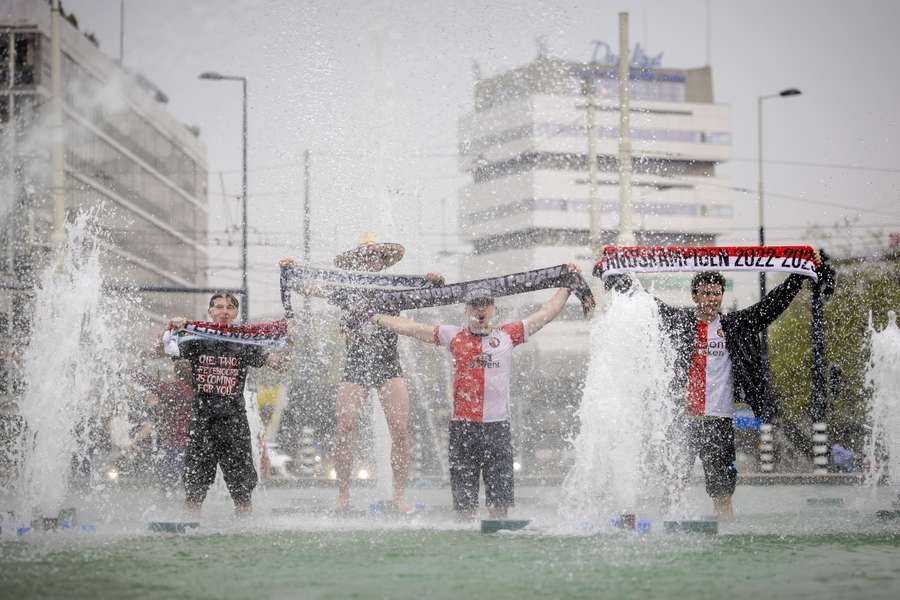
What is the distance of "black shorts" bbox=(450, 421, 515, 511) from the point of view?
26.2 ft

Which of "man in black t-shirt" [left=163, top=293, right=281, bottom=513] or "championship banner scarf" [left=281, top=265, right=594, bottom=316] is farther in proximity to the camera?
"championship banner scarf" [left=281, top=265, right=594, bottom=316]

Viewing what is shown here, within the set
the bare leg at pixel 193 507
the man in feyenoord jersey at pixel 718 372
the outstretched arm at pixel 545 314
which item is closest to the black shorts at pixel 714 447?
the man in feyenoord jersey at pixel 718 372

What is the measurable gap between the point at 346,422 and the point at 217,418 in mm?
1078

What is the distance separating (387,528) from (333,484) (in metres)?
6.84

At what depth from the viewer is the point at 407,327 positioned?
819 centimetres

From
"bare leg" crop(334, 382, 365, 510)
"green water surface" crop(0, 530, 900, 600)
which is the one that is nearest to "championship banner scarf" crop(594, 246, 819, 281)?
"bare leg" crop(334, 382, 365, 510)

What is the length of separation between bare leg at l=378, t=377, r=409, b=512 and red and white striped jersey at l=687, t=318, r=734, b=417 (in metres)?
2.14

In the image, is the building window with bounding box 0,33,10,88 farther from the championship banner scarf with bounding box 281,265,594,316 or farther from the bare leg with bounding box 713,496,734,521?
the bare leg with bounding box 713,496,734,521

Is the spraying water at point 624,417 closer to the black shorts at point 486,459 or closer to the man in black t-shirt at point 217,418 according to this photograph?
the black shorts at point 486,459

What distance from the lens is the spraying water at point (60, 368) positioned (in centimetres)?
930

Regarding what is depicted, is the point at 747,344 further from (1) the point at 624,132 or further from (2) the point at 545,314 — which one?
(1) the point at 624,132

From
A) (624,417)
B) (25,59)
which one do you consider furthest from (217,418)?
(25,59)

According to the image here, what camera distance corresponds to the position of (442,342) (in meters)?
8.25

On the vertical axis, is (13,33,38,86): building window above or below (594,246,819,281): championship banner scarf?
above
